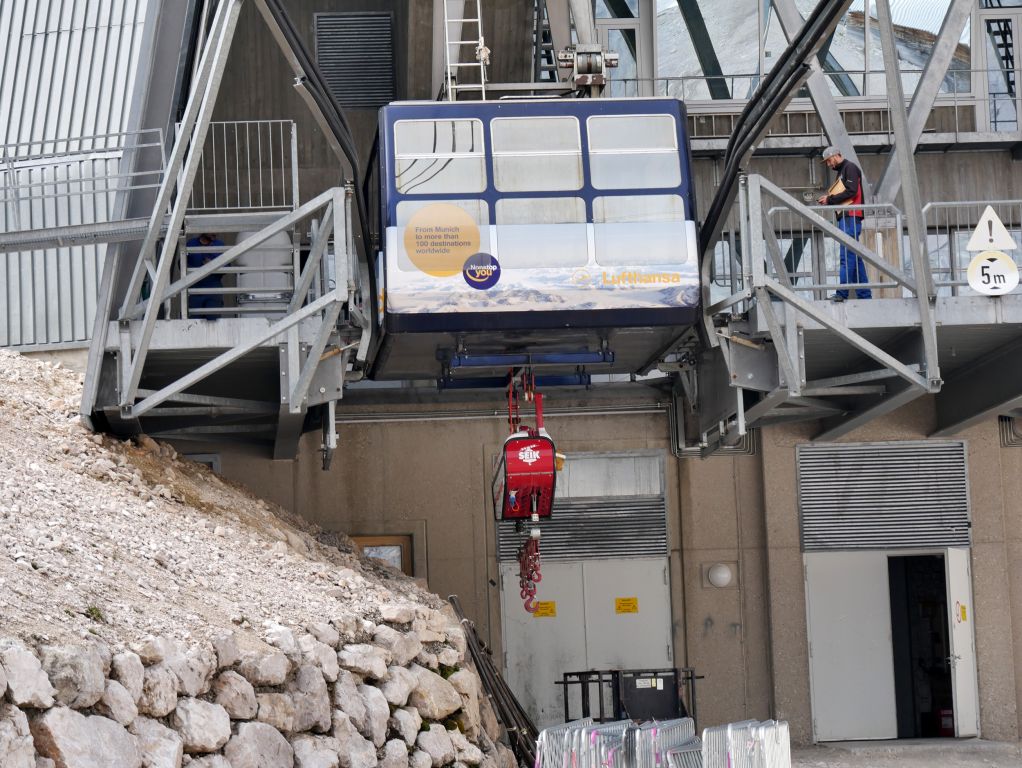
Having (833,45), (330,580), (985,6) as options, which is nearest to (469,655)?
(330,580)

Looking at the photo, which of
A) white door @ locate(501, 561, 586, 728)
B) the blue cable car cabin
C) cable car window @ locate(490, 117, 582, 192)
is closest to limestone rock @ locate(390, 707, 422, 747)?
the blue cable car cabin

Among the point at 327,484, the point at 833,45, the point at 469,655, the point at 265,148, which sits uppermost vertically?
the point at 833,45

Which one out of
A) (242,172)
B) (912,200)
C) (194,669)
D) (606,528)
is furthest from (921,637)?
(194,669)

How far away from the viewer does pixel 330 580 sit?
40.4ft

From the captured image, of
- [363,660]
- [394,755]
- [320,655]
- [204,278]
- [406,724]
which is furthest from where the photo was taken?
[204,278]

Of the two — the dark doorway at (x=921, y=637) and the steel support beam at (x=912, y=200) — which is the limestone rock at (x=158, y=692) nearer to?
the steel support beam at (x=912, y=200)

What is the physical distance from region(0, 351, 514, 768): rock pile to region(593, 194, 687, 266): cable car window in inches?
→ 158

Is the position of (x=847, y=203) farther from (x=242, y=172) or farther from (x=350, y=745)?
(x=350, y=745)

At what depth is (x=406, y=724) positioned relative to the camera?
421 inches

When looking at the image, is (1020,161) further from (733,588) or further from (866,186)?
(733,588)

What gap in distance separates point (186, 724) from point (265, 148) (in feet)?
40.6

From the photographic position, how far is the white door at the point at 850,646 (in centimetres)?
1875

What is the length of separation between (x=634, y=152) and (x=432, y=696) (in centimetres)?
593

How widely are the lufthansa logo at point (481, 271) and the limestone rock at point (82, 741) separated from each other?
7.15 m
